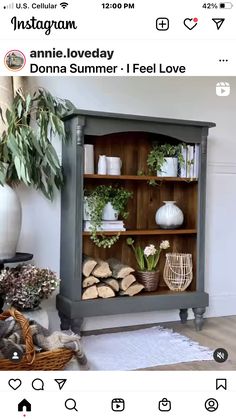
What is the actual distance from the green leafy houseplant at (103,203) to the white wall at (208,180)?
0.59 feet

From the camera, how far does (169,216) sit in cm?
190

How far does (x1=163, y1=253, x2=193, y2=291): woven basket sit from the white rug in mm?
206

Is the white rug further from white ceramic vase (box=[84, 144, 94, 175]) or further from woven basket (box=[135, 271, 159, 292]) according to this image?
white ceramic vase (box=[84, 144, 94, 175])

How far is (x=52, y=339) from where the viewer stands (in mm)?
997

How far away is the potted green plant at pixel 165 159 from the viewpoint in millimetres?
1887

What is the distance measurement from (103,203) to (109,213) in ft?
0.19
